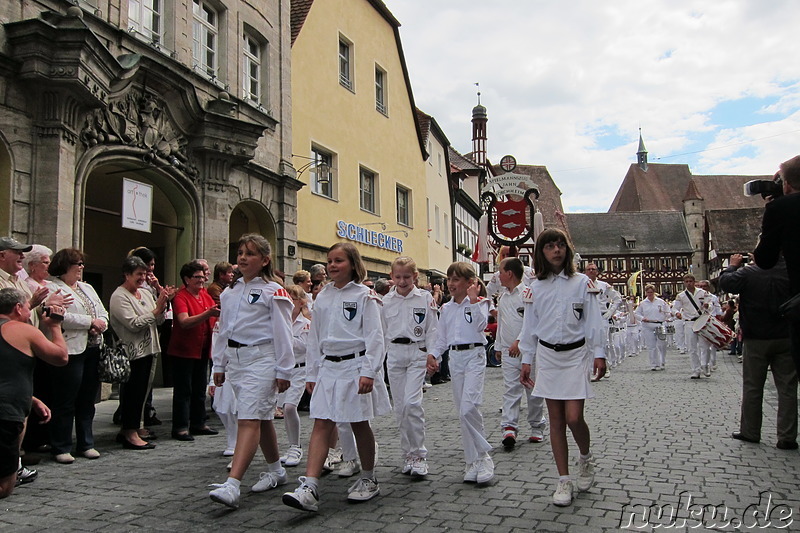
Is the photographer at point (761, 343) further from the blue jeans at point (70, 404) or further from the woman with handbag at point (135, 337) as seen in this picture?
the blue jeans at point (70, 404)

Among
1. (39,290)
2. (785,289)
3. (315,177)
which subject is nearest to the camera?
(39,290)

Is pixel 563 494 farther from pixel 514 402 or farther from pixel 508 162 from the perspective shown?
pixel 508 162

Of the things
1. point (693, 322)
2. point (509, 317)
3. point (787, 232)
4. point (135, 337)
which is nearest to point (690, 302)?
point (693, 322)

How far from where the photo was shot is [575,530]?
414 centimetres

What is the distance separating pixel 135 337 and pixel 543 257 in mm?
4496

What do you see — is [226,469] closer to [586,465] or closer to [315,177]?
[586,465]

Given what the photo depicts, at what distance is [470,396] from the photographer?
226 inches

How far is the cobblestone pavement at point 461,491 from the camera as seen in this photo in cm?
437

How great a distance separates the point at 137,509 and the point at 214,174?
1068cm

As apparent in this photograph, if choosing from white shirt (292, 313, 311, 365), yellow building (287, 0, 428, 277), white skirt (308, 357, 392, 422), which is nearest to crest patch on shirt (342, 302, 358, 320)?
white skirt (308, 357, 392, 422)

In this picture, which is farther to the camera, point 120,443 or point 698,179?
point 698,179

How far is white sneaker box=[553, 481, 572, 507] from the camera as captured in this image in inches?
183

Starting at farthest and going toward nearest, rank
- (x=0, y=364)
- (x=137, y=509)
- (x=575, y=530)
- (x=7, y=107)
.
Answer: (x=7, y=107) < (x=0, y=364) < (x=137, y=509) < (x=575, y=530)

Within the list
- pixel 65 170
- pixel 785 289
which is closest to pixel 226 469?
pixel 785 289
